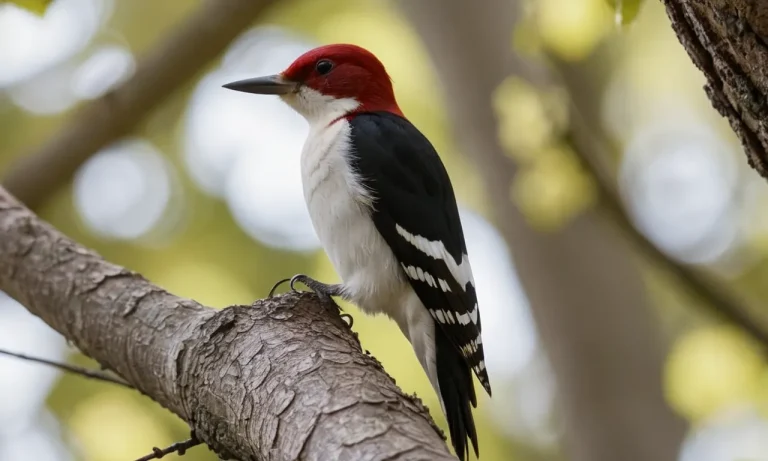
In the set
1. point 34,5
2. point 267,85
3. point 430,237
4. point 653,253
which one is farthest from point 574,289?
point 34,5

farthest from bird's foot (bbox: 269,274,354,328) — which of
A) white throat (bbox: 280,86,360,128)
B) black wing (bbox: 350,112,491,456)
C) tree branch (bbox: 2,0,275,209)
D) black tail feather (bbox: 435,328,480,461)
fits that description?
tree branch (bbox: 2,0,275,209)

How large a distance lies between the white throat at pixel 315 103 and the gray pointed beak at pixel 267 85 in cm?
4

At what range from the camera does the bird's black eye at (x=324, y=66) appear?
378 centimetres

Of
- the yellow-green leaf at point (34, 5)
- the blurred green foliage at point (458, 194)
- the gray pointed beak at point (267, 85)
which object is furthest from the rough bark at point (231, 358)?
the blurred green foliage at point (458, 194)

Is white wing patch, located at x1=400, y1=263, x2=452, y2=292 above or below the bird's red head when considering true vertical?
below

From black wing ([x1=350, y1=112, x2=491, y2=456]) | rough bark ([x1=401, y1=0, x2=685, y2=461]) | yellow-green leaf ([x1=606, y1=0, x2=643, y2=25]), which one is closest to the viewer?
yellow-green leaf ([x1=606, y1=0, x2=643, y2=25])

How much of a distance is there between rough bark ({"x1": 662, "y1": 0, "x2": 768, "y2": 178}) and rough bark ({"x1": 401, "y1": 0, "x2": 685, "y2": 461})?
6.18ft

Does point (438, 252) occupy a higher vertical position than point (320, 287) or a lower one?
higher

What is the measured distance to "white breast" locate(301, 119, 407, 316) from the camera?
307 cm

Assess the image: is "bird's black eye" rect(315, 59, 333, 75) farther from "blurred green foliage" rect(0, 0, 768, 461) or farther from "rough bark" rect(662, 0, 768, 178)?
"rough bark" rect(662, 0, 768, 178)

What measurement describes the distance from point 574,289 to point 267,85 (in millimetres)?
1719

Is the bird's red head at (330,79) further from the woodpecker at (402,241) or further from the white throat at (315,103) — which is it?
the woodpecker at (402,241)

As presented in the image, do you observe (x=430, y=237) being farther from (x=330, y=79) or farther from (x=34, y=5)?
(x=34, y=5)

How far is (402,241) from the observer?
9.95 ft
